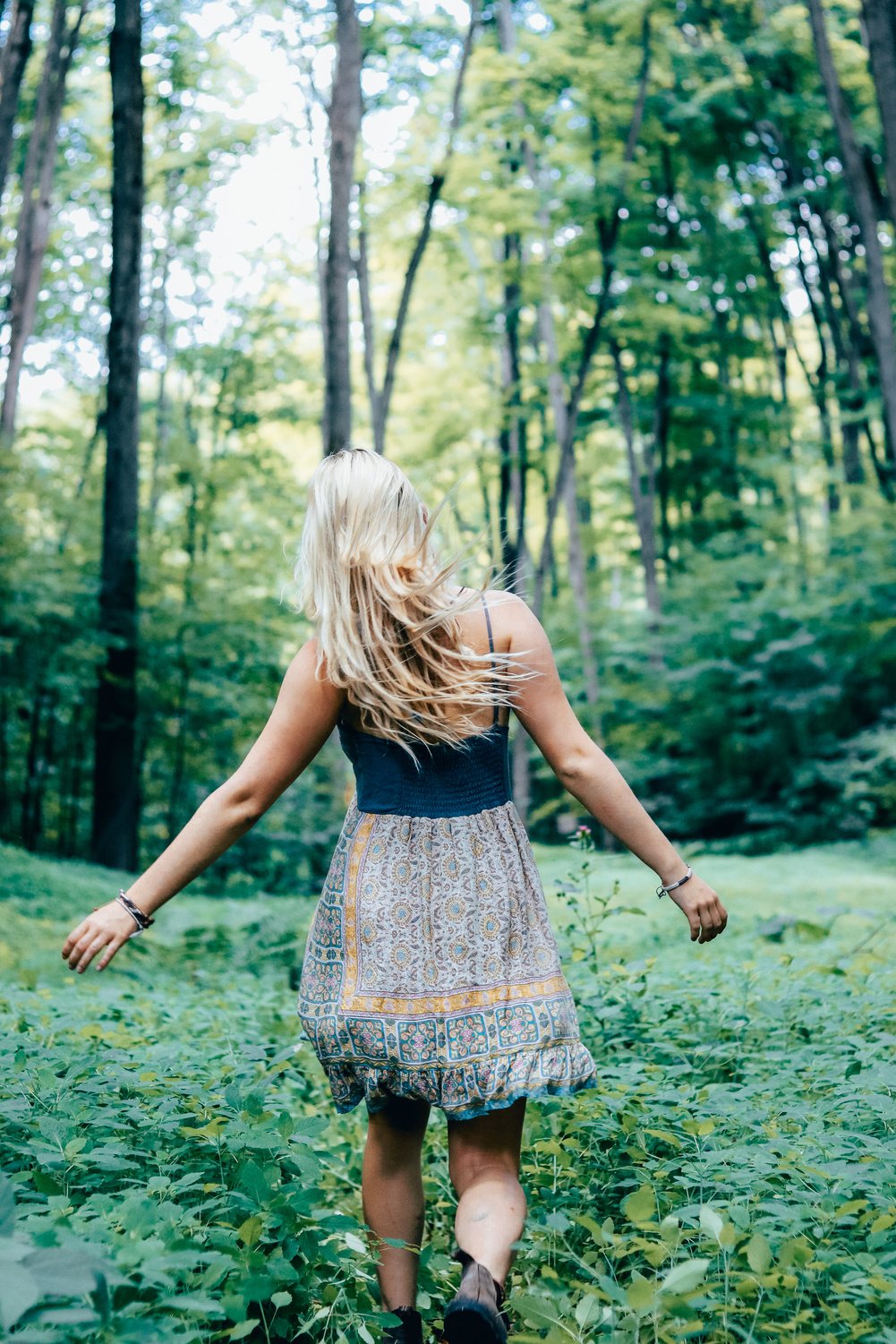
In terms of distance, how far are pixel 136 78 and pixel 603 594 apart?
16127 millimetres

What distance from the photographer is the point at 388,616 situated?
2.62 m

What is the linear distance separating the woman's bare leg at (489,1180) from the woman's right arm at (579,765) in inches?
24.7

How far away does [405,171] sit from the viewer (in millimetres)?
13789

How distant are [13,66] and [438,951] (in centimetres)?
1229

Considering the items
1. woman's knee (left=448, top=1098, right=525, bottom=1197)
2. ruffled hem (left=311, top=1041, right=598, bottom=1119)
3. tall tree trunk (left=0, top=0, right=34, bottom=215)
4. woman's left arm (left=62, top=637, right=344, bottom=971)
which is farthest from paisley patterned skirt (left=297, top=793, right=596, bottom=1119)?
tall tree trunk (left=0, top=0, right=34, bottom=215)

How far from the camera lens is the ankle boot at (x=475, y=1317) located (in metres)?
2.12

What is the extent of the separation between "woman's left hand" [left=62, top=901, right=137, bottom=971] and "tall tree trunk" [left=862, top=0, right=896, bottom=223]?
33.0ft

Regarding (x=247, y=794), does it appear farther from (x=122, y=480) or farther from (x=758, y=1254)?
(x=122, y=480)

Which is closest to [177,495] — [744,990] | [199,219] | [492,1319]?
[199,219]

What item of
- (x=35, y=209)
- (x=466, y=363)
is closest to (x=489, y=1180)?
(x=35, y=209)

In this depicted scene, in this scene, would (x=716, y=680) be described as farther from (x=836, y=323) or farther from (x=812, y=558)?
(x=836, y=323)

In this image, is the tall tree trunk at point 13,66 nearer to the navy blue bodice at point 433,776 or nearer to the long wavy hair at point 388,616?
the long wavy hair at point 388,616

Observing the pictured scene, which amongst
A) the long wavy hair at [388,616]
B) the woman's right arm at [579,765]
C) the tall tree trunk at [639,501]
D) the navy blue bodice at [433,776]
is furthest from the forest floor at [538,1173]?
the tall tree trunk at [639,501]

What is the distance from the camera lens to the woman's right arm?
8.64 feet
